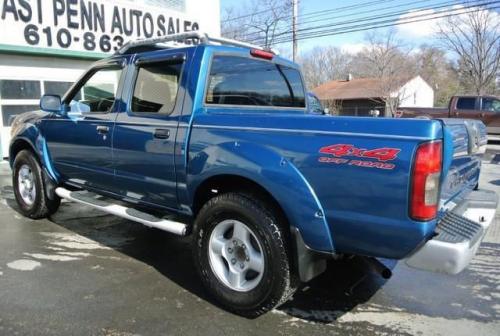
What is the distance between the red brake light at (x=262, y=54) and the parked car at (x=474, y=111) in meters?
14.8

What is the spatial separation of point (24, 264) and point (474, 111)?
18.1 meters

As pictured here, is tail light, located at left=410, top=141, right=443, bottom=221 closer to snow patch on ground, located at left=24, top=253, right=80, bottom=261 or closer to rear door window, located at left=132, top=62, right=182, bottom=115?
rear door window, located at left=132, top=62, right=182, bottom=115

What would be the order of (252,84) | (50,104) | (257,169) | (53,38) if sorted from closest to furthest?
(257,169), (252,84), (50,104), (53,38)

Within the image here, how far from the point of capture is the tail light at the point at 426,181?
259 cm

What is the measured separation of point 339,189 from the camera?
2.86 meters

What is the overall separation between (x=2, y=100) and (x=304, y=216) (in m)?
11.2

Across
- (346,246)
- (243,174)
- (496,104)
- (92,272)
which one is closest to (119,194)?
(92,272)

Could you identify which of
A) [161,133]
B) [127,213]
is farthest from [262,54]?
[127,213]

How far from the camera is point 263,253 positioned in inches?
127

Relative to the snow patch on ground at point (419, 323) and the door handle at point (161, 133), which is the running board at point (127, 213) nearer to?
the door handle at point (161, 133)

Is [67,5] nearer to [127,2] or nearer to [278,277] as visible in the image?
[127,2]

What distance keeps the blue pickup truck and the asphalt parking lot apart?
1.04ft

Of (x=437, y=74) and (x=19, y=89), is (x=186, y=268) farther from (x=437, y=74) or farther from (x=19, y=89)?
(x=437, y=74)

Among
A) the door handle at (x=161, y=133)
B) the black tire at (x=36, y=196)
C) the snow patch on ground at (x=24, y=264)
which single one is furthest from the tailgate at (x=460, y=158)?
the black tire at (x=36, y=196)
